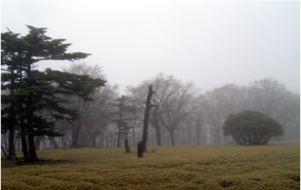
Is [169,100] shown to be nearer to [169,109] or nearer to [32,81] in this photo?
[169,109]

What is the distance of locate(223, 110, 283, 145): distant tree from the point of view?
1530 centimetres

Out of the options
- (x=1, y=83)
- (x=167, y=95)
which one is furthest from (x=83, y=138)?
(x=1, y=83)

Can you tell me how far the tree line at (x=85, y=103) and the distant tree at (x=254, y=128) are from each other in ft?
20.9

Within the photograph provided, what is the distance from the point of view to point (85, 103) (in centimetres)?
2689

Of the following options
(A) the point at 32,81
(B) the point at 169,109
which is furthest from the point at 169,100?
(A) the point at 32,81

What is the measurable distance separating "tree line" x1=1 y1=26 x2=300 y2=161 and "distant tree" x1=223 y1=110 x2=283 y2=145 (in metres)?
6.37

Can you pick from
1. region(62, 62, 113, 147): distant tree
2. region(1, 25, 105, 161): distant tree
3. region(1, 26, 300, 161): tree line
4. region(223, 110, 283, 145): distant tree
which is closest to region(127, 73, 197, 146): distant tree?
region(1, 26, 300, 161): tree line

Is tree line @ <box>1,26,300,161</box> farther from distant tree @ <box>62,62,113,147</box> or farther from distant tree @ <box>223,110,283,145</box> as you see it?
distant tree @ <box>223,110,283,145</box>

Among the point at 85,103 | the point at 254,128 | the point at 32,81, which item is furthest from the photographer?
the point at 85,103

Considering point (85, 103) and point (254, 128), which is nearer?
point (254, 128)

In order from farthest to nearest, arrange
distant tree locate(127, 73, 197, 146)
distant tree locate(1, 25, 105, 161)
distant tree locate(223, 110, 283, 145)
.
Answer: distant tree locate(127, 73, 197, 146) → distant tree locate(223, 110, 283, 145) → distant tree locate(1, 25, 105, 161)

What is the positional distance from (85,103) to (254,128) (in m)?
19.4

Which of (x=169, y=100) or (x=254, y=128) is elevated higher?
(x=169, y=100)

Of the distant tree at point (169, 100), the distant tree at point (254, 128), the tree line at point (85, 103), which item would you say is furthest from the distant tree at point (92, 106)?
the distant tree at point (254, 128)
